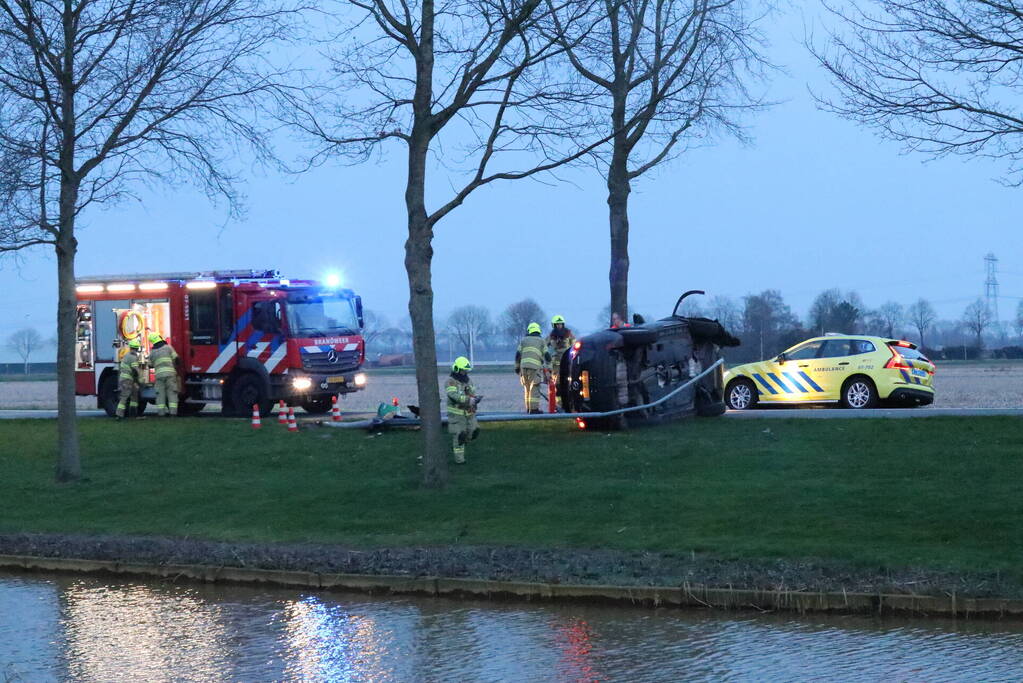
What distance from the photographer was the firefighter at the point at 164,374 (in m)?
26.9

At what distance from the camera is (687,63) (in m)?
22.3

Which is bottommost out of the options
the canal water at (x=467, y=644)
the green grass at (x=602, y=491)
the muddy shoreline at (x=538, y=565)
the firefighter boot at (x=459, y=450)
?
the canal water at (x=467, y=644)

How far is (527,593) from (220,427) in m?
13.9

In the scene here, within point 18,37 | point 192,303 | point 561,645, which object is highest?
point 18,37

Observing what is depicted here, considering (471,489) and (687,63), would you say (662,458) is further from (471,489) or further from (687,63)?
(687,63)

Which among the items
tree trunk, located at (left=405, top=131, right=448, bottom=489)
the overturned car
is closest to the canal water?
tree trunk, located at (left=405, top=131, right=448, bottom=489)

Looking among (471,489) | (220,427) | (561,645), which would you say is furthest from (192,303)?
(561,645)

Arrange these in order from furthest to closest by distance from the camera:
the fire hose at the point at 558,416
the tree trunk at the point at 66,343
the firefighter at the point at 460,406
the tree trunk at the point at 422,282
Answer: the fire hose at the point at 558,416, the tree trunk at the point at 66,343, the firefighter at the point at 460,406, the tree trunk at the point at 422,282

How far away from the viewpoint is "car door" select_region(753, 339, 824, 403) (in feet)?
81.8

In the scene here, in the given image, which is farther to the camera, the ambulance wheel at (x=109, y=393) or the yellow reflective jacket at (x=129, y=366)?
the ambulance wheel at (x=109, y=393)

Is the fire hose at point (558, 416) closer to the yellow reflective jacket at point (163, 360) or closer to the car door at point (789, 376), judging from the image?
the car door at point (789, 376)

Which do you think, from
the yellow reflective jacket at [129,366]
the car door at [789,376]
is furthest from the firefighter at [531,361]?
the yellow reflective jacket at [129,366]

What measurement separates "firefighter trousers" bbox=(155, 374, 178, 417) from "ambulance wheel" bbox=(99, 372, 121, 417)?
2191 millimetres

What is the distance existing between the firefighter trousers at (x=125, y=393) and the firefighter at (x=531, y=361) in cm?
869
